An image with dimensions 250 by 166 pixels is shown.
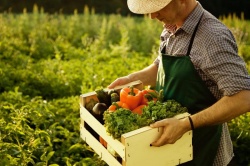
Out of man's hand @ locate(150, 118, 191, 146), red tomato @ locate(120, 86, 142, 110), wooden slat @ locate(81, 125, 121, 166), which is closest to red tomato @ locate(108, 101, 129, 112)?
red tomato @ locate(120, 86, 142, 110)

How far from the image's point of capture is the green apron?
9.86ft

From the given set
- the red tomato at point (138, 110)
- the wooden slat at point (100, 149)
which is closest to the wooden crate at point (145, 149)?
the wooden slat at point (100, 149)

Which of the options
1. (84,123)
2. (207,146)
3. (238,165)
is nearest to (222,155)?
(207,146)

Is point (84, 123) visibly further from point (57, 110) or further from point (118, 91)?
point (57, 110)

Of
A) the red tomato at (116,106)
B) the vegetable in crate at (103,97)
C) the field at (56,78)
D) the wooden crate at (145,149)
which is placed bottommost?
the field at (56,78)

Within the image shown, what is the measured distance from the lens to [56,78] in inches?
264

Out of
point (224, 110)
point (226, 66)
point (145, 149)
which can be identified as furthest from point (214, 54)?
point (145, 149)

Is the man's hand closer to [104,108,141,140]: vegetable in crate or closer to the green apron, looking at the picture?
[104,108,141,140]: vegetable in crate

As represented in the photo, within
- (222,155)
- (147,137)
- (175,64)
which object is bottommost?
(222,155)

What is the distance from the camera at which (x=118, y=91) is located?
3.48 m

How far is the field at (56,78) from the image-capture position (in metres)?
4.16

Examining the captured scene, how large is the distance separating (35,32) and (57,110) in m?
3.94

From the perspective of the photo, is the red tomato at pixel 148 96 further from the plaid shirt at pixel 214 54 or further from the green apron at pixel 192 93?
the plaid shirt at pixel 214 54

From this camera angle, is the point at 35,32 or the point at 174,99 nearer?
the point at 174,99
